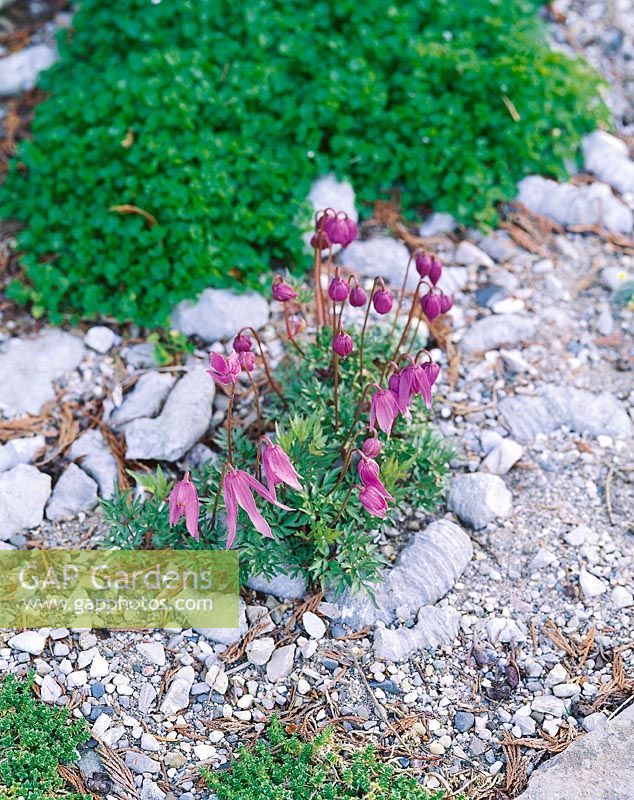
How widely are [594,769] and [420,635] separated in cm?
68

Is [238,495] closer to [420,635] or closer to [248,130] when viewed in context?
[420,635]

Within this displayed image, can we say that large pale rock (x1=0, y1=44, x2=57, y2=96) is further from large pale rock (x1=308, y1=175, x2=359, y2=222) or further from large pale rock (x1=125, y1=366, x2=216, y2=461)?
large pale rock (x1=125, y1=366, x2=216, y2=461)

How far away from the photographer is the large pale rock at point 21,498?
11.1ft

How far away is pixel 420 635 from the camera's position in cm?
315

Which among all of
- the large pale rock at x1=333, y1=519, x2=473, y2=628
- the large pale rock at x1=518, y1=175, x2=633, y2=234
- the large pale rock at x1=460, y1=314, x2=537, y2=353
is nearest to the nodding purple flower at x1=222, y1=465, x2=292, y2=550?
the large pale rock at x1=333, y1=519, x2=473, y2=628

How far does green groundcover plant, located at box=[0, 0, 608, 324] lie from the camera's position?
4035mm

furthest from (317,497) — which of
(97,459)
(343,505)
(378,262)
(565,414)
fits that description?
(378,262)

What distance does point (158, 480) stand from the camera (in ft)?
10.6

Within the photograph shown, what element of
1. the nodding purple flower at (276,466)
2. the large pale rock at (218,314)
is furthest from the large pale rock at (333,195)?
the nodding purple flower at (276,466)

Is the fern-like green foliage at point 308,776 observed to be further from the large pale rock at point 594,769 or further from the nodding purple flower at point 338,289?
the nodding purple flower at point 338,289

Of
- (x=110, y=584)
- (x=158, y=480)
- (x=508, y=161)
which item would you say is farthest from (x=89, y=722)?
(x=508, y=161)

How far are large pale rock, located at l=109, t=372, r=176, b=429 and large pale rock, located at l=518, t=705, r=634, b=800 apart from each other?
1986 mm

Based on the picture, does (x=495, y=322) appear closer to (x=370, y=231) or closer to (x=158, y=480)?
(x=370, y=231)

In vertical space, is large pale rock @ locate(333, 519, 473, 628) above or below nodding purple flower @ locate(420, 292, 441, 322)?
below
